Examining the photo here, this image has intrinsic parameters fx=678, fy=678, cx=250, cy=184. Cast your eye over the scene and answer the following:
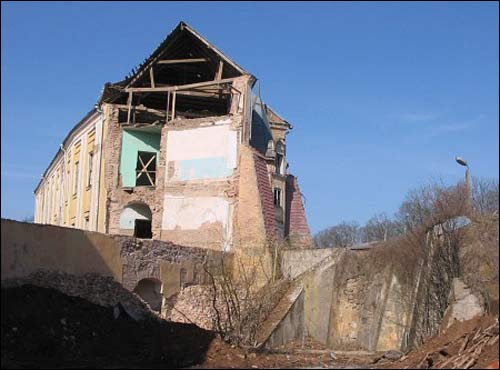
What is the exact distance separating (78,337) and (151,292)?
748 cm

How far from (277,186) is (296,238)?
7.60 feet

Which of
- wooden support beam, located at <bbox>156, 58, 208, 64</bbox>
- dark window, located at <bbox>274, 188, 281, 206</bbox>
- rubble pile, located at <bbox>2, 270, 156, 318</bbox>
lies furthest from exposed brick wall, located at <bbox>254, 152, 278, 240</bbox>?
rubble pile, located at <bbox>2, 270, 156, 318</bbox>

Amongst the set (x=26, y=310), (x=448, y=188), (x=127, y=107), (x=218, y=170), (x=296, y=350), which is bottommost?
(x=296, y=350)

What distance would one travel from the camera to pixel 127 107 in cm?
2919

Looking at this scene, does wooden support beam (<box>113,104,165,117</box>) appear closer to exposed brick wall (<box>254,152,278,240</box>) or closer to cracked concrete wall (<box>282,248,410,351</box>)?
exposed brick wall (<box>254,152,278,240</box>)

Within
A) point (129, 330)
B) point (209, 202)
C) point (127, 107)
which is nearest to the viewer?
point (129, 330)

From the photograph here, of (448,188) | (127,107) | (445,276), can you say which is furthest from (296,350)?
(127,107)

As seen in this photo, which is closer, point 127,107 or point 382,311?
point 382,311

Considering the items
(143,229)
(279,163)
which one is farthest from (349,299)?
(143,229)

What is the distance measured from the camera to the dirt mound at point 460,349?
41.2 feet

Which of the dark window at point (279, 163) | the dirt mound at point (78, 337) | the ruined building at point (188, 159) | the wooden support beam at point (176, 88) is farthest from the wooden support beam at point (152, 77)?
the dirt mound at point (78, 337)

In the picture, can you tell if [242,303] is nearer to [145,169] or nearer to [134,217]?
[134,217]

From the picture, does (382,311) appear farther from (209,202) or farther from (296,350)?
(209,202)

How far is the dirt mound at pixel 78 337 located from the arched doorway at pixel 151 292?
436 centimetres
